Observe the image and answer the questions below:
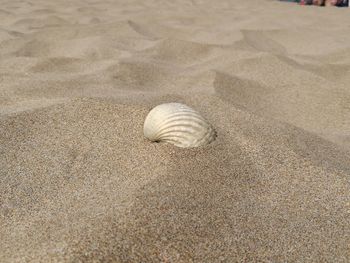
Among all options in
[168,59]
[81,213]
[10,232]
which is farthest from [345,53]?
[10,232]

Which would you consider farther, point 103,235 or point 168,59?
point 168,59

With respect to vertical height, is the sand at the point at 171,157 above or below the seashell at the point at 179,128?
below

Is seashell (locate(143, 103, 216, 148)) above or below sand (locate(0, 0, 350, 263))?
above

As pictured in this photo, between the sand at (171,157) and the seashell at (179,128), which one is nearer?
the sand at (171,157)

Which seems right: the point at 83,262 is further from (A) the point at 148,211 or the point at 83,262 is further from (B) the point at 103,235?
(A) the point at 148,211
